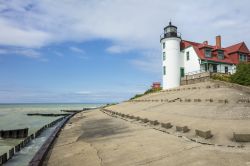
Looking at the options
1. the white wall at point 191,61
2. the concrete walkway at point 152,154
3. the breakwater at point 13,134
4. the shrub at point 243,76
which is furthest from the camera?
the white wall at point 191,61

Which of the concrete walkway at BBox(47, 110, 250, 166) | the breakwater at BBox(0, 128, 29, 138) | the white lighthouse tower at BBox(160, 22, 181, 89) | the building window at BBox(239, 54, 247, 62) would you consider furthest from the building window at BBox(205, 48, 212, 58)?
the concrete walkway at BBox(47, 110, 250, 166)

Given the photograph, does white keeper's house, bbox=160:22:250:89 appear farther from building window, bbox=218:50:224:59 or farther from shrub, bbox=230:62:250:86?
shrub, bbox=230:62:250:86

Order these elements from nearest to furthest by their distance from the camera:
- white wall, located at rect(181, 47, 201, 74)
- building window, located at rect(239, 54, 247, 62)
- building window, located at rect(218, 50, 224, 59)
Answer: white wall, located at rect(181, 47, 201, 74) < building window, located at rect(218, 50, 224, 59) < building window, located at rect(239, 54, 247, 62)

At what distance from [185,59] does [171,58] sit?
3.14 metres

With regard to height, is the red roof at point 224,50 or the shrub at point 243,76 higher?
the red roof at point 224,50

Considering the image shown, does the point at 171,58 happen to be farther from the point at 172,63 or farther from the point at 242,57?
the point at 242,57

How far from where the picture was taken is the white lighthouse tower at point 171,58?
4241 centimetres

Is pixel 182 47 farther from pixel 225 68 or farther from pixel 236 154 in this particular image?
pixel 236 154

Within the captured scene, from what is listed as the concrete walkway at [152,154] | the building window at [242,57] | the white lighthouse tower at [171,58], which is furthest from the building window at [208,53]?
the concrete walkway at [152,154]

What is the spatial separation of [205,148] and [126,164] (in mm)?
2970

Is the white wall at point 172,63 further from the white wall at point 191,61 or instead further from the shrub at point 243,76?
the shrub at point 243,76

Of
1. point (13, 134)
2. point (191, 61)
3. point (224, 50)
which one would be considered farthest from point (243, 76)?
point (13, 134)

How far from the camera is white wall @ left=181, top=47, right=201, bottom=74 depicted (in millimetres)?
41275

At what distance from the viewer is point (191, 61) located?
42.5 metres
